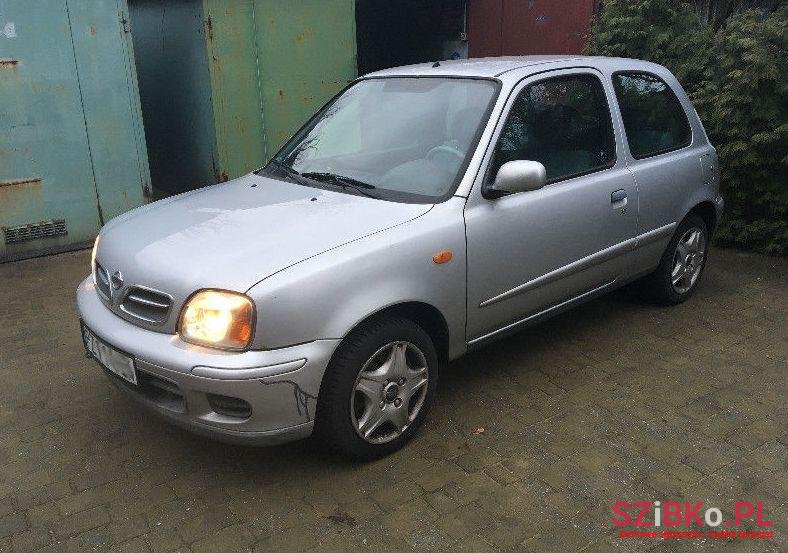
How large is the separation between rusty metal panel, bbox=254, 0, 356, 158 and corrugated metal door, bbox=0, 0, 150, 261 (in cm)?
140

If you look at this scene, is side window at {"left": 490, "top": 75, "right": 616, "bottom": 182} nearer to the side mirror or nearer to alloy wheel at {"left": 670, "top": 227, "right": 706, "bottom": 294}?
the side mirror

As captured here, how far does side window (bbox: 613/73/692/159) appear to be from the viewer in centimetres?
410

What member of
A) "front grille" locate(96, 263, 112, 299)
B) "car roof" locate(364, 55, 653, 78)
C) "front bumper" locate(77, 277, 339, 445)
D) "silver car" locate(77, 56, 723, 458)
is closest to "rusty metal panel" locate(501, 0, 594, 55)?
"silver car" locate(77, 56, 723, 458)

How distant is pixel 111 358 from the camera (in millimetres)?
2887

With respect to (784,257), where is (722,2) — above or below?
above

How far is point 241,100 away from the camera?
7.09 meters

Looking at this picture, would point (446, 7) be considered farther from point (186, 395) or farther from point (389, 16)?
point (186, 395)

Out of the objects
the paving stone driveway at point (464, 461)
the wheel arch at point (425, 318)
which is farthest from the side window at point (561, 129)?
the paving stone driveway at point (464, 461)

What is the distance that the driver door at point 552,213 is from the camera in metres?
3.29

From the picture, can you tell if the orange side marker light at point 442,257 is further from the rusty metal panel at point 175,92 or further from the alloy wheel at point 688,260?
the rusty metal panel at point 175,92

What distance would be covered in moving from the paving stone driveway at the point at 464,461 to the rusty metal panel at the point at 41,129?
2.26m

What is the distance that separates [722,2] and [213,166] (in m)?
5.45

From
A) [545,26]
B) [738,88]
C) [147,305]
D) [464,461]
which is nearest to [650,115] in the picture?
[738,88]

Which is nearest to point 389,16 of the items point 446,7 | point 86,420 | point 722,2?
point 446,7
